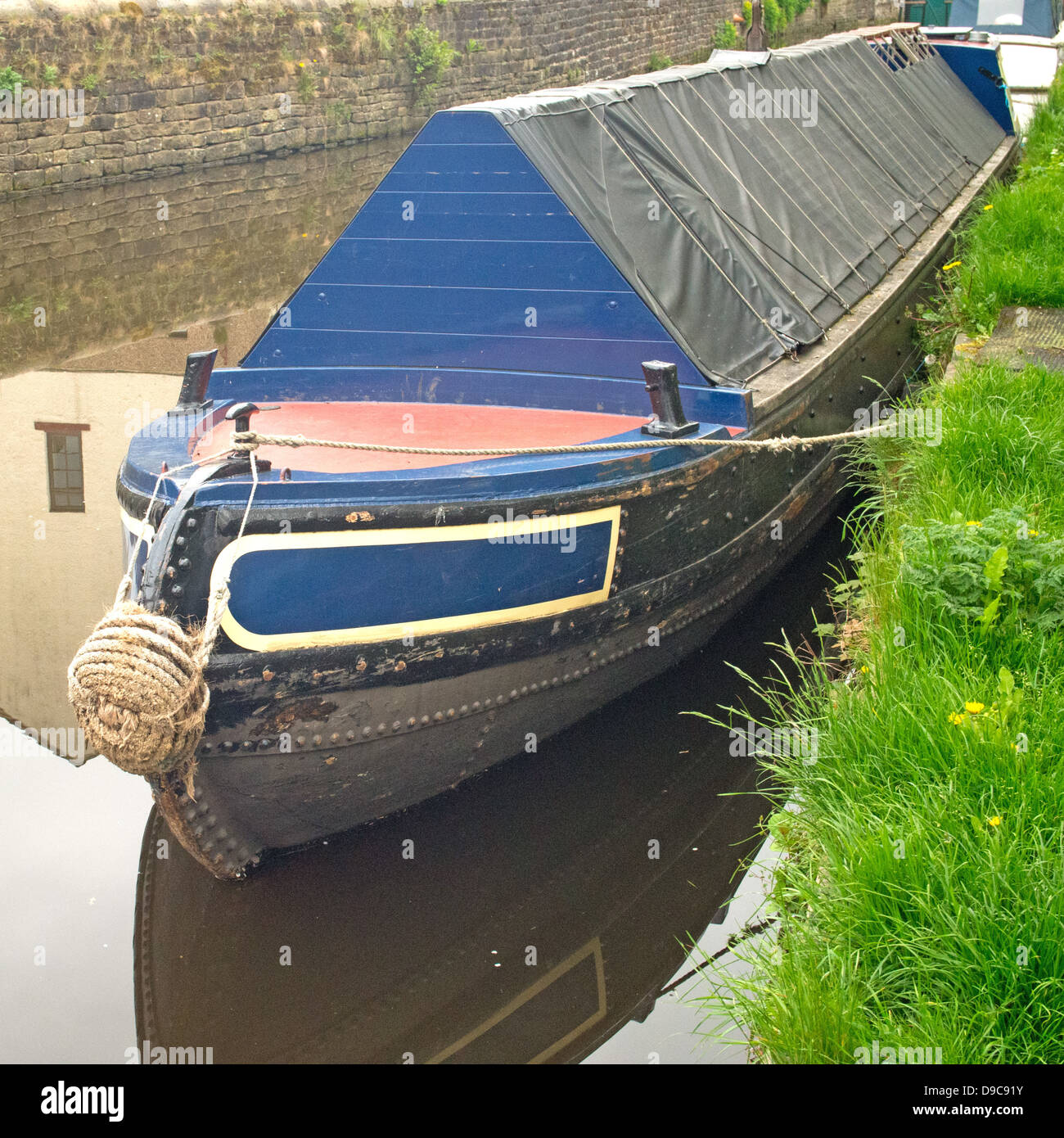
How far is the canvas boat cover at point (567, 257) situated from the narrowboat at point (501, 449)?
0.6 inches

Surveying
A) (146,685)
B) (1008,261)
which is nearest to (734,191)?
(1008,261)

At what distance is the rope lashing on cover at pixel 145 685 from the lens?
13.3 feet

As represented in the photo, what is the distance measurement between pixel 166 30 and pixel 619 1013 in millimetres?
16961

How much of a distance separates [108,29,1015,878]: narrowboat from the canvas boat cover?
0.05ft

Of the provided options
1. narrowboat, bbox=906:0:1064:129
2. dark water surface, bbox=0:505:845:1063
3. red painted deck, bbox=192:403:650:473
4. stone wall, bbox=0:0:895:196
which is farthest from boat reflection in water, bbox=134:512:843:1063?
stone wall, bbox=0:0:895:196

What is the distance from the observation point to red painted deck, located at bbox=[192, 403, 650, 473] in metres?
5.17

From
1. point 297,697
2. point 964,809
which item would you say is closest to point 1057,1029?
point 964,809

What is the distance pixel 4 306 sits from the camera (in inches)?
480

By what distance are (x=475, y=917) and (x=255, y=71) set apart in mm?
17551

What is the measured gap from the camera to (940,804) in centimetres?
338

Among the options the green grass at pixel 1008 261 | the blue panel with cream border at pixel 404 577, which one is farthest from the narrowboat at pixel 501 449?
the green grass at pixel 1008 261

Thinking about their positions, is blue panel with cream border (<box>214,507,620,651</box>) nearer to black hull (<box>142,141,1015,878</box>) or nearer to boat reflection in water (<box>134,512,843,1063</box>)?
black hull (<box>142,141,1015,878</box>)

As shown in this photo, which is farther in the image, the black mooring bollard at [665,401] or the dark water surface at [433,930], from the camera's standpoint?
the black mooring bollard at [665,401]

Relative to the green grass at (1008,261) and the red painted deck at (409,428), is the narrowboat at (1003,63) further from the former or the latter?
Result: the red painted deck at (409,428)
